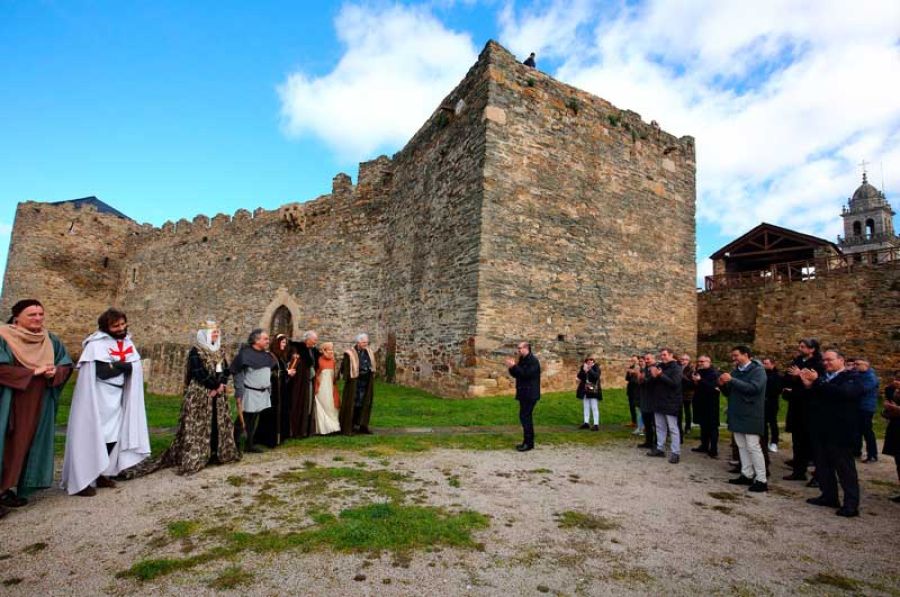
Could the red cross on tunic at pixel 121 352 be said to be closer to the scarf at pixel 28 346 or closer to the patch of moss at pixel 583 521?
the scarf at pixel 28 346

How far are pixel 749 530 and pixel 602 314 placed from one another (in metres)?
8.87

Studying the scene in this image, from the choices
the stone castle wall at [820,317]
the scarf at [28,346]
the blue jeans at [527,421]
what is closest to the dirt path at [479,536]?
the blue jeans at [527,421]

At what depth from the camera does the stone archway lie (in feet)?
58.9

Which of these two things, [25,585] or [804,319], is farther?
[804,319]

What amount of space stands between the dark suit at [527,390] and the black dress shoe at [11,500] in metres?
5.04

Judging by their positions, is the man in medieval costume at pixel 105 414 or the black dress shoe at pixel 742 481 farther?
the black dress shoe at pixel 742 481

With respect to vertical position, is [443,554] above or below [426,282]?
below

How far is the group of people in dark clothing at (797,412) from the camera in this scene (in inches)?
174

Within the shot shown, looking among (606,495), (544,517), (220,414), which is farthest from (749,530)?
(220,414)

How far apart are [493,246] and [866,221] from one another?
6279cm

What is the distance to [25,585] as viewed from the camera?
2.69 meters

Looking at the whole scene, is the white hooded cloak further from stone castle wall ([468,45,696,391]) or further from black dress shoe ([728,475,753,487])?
stone castle wall ([468,45,696,391])

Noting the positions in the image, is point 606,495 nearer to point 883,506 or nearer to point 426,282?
point 883,506

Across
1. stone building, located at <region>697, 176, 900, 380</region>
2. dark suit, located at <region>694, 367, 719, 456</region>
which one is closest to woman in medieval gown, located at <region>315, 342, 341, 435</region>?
dark suit, located at <region>694, 367, 719, 456</region>
